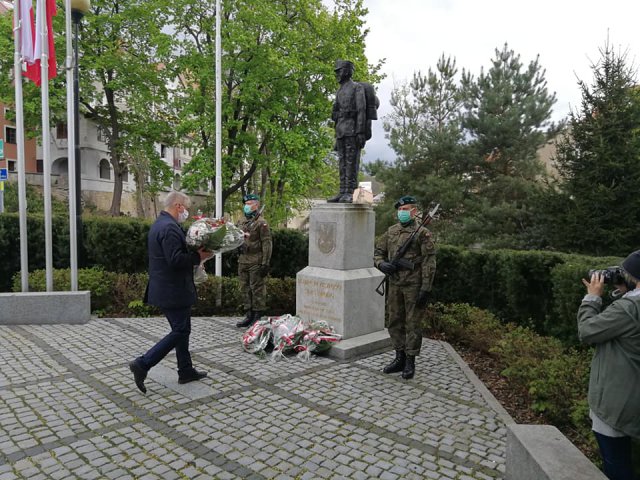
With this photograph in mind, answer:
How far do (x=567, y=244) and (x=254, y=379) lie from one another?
10562mm

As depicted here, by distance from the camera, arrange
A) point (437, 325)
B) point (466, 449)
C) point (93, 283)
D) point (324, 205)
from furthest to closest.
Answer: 1. point (93, 283)
2. point (437, 325)
3. point (324, 205)
4. point (466, 449)

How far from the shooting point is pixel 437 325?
7742mm

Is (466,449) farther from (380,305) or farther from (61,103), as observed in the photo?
(61,103)

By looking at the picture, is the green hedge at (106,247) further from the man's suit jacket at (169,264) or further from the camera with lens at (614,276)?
the camera with lens at (614,276)

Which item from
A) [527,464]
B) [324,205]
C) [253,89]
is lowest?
[527,464]

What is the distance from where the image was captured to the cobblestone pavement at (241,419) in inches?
135

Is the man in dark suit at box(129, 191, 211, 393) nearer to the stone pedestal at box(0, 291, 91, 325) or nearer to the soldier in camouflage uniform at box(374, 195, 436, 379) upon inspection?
the soldier in camouflage uniform at box(374, 195, 436, 379)

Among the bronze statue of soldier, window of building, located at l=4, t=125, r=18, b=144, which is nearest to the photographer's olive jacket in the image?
the bronze statue of soldier

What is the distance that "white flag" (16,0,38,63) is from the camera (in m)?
7.77

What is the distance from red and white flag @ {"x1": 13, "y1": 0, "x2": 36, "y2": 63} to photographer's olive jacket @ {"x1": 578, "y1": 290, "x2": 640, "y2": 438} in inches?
357

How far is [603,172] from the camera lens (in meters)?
12.1

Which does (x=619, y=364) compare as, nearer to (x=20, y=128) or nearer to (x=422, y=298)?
(x=422, y=298)

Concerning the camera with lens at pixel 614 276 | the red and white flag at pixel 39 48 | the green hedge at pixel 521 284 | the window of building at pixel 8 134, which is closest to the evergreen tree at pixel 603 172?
the green hedge at pixel 521 284

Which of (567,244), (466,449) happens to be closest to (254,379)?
(466,449)
